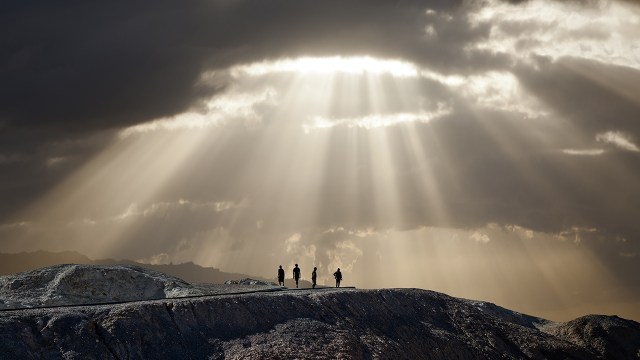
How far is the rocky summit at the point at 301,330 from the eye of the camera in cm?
4738

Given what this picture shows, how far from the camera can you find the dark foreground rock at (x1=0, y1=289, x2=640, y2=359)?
4734 centimetres

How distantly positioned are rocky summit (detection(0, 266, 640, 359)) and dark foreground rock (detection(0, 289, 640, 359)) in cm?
8

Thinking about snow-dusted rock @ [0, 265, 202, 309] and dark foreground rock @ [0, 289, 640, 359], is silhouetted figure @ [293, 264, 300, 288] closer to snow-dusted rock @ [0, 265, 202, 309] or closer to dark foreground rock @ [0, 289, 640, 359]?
dark foreground rock @ [0, 289, 640, 359]

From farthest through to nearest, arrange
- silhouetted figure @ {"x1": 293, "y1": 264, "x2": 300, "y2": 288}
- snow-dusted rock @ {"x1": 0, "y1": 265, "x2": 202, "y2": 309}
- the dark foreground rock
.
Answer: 1. silhouetted figure @ {"x1": 293, "y1": 264, "x2": 300, "y2": 288}
2. snow-dusted rock @ {"x1": 0, "y1": 265, "x2": 202, "y2": 309}
3. the dark foreground rock

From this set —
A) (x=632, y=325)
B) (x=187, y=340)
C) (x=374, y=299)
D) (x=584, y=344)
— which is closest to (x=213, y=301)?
(x=187, y=340)

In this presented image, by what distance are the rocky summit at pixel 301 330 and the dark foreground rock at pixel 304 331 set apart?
8 cm

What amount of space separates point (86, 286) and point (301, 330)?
22499 mm

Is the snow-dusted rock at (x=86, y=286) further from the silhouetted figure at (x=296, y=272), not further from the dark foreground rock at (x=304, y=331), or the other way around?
the dark foreground rock at (x=304, y=331)

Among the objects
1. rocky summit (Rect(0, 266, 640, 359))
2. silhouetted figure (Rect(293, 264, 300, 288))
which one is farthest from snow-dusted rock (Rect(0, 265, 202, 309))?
silhouetted figure (Rect(293, 264, 300, 288))

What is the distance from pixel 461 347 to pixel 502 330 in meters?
7.12

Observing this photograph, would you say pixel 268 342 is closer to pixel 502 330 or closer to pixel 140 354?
pixel 140 354

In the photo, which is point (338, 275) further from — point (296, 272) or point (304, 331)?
point (304, 331)

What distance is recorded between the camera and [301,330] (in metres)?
55.0

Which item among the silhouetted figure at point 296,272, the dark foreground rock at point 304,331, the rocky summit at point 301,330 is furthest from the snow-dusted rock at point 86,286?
the dark foreground rock at point 304,331
